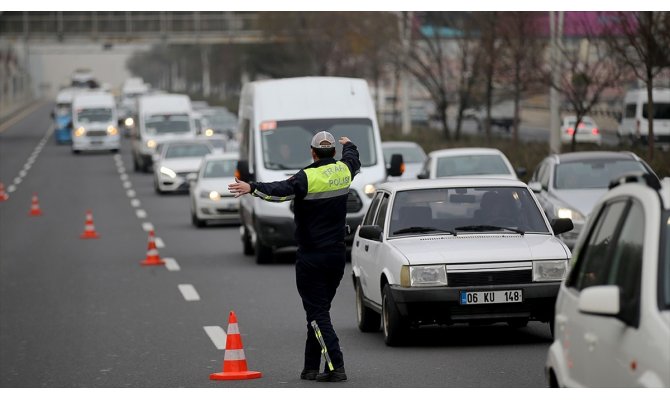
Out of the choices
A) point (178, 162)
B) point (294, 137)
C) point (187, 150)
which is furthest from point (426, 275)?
point (187, 150)

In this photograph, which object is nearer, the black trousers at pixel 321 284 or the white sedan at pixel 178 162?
the black trousers at pixel 321 284

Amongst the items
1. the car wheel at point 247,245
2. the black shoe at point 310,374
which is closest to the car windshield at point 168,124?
the car wheel at point 247,245

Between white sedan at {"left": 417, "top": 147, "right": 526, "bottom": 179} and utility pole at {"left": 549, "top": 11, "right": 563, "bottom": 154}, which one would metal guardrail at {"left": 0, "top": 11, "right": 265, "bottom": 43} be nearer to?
utility pole at {"left": 549, "top": 11, "right": 563, "bottom": 154}

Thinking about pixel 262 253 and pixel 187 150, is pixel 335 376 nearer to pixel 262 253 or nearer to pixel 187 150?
pixel 262 253

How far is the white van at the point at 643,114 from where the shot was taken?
57750 millimetres

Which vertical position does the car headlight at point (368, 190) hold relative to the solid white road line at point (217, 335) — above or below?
above

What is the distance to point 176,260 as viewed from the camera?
23.8 metres

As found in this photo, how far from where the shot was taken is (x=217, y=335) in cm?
1466

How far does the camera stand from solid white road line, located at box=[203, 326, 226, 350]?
45.6 ft

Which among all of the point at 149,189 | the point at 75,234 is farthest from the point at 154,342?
the point at 149,189

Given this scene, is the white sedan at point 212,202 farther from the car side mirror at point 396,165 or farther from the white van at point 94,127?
the white van at point 94,127

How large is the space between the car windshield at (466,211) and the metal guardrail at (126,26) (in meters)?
97.4

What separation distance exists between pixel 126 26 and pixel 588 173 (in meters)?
94.7

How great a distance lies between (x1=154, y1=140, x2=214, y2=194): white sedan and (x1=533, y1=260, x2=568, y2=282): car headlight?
2916cm
